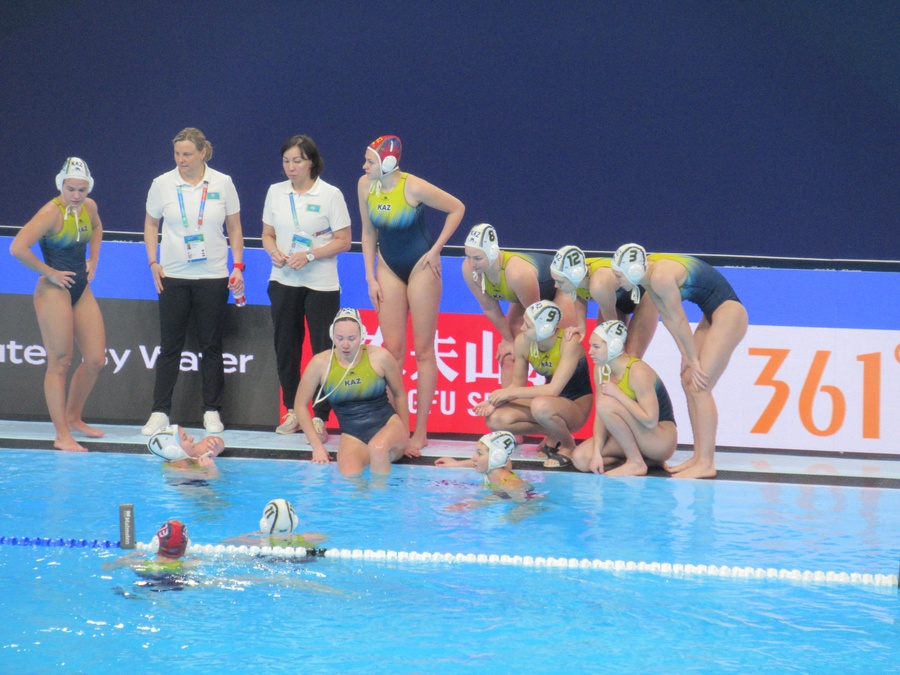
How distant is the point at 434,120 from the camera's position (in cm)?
1098

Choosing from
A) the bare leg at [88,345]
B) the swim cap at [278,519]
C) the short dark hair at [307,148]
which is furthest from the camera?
the short dark hair at [307,148]

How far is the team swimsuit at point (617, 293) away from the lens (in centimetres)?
664

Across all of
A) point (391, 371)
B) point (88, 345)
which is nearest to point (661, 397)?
point (391, 371)

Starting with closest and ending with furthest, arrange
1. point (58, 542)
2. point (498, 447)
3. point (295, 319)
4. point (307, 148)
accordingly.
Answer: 1. point (58, 542)
2. point (498, 447)
3. point (307, 148)
4. point (295, 319)

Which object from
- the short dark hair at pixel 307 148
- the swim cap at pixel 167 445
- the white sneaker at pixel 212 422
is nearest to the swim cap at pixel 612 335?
the short dark hair at pixel 307 148

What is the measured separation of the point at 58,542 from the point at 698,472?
3699 millimetres

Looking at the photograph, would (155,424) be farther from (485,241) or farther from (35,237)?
(485,241)

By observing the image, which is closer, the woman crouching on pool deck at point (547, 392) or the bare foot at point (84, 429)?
the woman crouching on pool deck at point (547, 392)

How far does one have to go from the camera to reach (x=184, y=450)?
21.7ft

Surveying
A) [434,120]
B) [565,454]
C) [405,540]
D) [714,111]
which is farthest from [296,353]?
[714,111]

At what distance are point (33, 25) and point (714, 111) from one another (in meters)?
6.96

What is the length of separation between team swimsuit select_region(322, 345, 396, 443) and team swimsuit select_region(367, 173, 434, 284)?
2.35 ft

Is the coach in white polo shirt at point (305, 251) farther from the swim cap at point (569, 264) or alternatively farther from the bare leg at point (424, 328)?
the swim cap at point (569, 264)

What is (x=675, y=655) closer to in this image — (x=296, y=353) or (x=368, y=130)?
(x=296, y=353)
